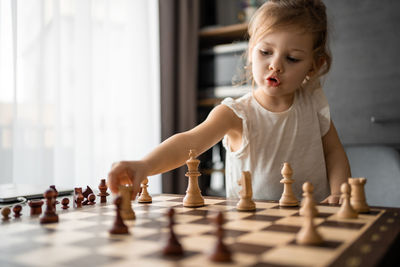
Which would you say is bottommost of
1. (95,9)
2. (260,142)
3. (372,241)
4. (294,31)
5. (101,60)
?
(372,241)

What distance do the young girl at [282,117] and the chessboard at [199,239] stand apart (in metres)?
0.50

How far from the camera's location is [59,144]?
231cm

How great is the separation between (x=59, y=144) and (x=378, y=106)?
6.12 ft

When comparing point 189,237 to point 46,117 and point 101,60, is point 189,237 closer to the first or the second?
point 46,117

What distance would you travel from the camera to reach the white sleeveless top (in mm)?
1628

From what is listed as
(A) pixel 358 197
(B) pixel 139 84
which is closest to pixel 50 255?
(A) pixel 358 197

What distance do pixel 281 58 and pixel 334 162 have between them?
19.4 inches

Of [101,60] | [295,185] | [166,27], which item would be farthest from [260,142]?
[166,27]

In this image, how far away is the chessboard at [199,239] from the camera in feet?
2.05

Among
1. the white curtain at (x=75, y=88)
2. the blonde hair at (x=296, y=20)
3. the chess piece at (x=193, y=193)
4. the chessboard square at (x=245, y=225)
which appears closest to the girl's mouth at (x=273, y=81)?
the blonde hair at (x=296, y=20)

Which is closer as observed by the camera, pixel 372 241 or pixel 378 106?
pixel 372 241

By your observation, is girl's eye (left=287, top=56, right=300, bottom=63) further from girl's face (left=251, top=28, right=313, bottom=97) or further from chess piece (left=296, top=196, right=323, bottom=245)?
chess piece (left=296, top=196, right=323, bottom=245)

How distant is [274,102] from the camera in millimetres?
1742

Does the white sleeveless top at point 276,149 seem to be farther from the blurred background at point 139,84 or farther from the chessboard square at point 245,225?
the chessboard square at point 245,225
